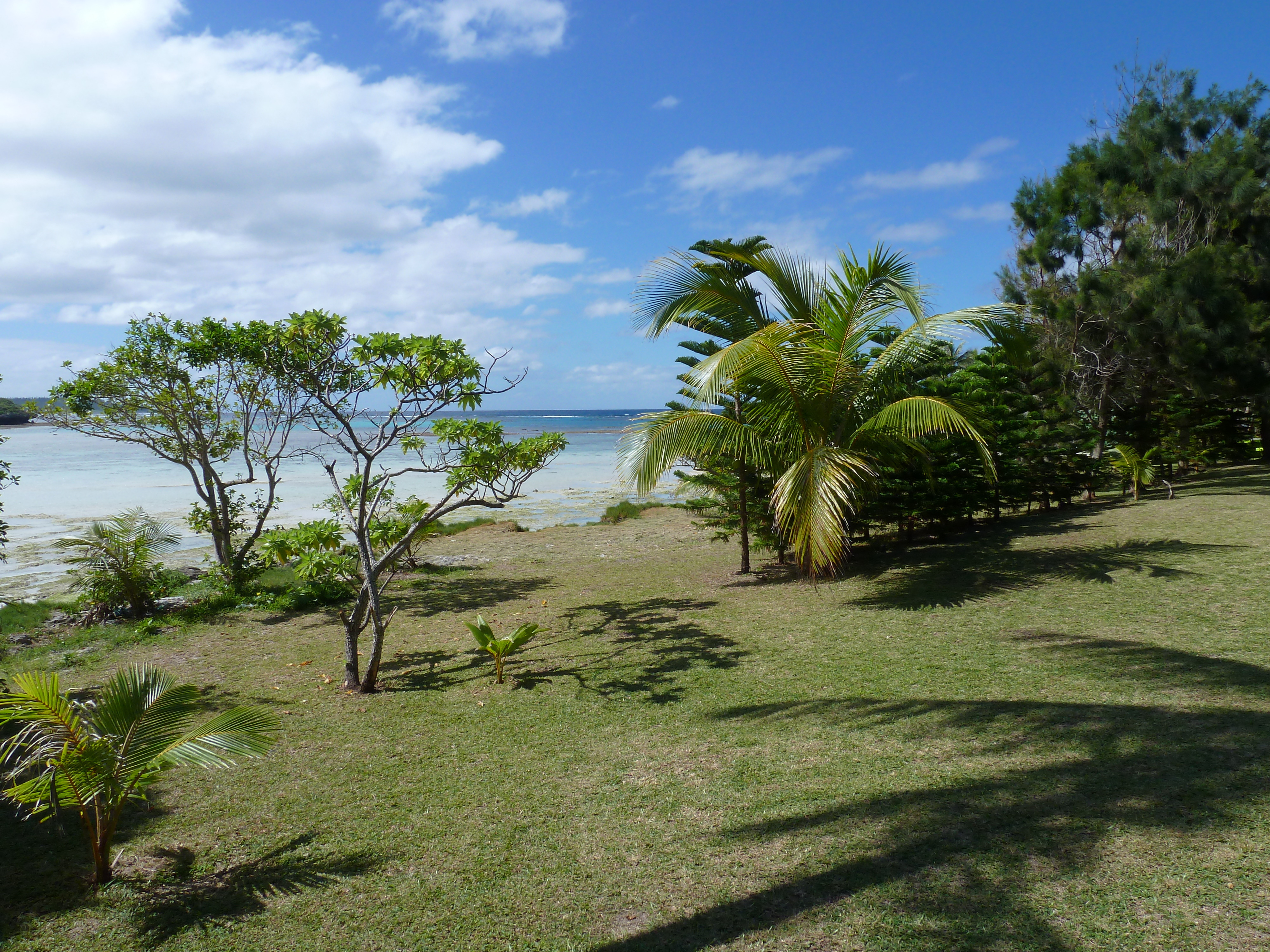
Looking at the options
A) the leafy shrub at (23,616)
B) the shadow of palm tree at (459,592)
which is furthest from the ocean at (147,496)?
→ the shadow of palm tree at (459,592)

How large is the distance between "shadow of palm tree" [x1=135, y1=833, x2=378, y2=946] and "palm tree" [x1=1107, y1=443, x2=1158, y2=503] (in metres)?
11.4

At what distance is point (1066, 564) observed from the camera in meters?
7.11

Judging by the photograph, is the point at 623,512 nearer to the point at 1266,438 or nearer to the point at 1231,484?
the point at 1231,484

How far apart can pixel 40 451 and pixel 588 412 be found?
10123 centimetres

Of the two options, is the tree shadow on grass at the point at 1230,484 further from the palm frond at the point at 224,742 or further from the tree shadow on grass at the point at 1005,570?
the palm frond at the point at 224,742

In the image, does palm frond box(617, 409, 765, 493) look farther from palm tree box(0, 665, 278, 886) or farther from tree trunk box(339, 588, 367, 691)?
palm tree box(0, 665, 278, 886)

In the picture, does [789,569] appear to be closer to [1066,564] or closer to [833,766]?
[1066,564]

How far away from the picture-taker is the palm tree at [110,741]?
9.32 ft

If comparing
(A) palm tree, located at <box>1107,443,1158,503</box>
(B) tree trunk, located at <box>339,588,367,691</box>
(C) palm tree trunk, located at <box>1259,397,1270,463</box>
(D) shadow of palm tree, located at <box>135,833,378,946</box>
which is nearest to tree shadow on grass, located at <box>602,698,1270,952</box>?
(D) shadow of palm tree, located at <box>135,833,378,946</box>

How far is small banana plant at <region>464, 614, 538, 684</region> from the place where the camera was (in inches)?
216

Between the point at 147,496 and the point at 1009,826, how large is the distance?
25581 mm

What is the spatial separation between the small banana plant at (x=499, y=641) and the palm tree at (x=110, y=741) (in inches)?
92.4

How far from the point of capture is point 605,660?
19.4ft

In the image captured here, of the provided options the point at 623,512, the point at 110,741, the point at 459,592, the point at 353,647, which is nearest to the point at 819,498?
the point at 353,647
